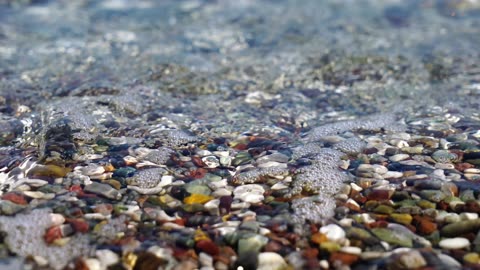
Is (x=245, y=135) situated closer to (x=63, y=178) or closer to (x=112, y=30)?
(x=63, y=178)

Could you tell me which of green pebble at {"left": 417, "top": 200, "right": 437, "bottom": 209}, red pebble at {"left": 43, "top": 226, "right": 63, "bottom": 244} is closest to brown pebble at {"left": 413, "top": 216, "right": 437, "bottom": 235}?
green pebble at {"left": 417, "top": 200, "right": 437, "bottom": 209}

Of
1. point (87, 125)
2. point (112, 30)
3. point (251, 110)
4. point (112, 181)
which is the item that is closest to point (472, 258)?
point (112, 181)

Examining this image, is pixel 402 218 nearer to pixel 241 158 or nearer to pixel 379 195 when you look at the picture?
pixel 379 195

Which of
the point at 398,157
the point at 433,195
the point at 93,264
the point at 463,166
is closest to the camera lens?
the point at 93,264

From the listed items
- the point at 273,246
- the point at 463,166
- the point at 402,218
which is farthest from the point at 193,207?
the point at 463,166

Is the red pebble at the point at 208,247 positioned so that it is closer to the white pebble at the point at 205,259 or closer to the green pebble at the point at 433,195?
the white pebble at the point at 205,259

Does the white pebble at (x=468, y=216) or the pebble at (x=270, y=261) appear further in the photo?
the white pebble at (x=468, y=216)

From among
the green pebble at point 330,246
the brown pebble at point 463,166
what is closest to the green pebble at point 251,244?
the green pebble at point 330,246
